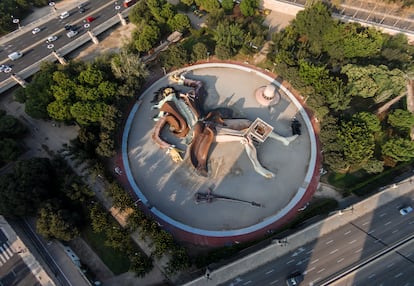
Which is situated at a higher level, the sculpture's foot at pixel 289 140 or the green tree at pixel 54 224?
the green tree at pixel 54 224

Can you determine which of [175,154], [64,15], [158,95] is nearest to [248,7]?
[158,95]

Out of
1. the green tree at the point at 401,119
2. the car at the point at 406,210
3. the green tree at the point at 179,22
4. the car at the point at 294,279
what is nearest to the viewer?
the car at the point at 294,279

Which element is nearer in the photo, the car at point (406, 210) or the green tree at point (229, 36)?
the car at point (406, 210)

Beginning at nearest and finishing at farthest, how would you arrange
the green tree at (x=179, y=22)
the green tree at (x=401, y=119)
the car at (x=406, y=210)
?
the car at (x=406, y=210) → the green tree at (x=401, y=119) → the green tree at (x=179, y=22)

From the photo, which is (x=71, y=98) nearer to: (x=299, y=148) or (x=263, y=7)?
(x=299, y=148)

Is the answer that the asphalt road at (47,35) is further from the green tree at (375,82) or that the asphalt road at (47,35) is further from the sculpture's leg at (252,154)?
the green tree at (375,82)

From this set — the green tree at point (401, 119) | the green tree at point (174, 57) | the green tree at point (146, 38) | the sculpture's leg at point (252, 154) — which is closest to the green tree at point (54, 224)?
the sculpture's leg at point (252, 154)

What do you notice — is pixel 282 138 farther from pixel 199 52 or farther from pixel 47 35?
pixel 47 35
